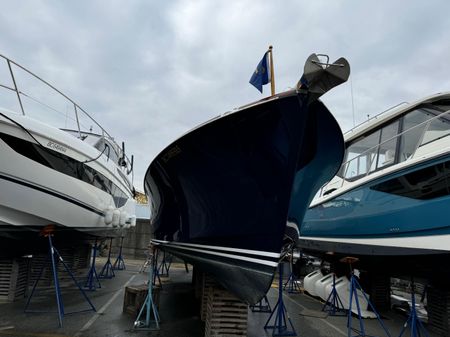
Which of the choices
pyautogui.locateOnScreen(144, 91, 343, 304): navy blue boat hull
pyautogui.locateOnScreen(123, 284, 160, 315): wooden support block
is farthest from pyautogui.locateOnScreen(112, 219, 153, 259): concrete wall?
pyautogui.locateOnScreen(144, 91, 343, 304): navy blue boat hull

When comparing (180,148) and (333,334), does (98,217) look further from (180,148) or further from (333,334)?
(333,334)

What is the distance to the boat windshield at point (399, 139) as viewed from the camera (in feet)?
17.9

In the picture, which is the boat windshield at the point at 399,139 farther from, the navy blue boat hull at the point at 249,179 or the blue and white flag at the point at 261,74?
the blue and white flag at the point at 261,74

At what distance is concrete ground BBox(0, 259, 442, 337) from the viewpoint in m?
5.30

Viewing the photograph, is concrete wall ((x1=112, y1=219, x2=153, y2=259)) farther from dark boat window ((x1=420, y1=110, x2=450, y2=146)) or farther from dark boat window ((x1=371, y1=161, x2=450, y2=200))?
dark boat window ((x1=420, y1=110, x2=450, y2=146))

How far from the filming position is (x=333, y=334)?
5.88m

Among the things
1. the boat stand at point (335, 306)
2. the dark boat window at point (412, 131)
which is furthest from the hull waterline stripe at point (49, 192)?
the dark boat window at point (412, 131)

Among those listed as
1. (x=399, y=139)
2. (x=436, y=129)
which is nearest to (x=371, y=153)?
(x=399, y=139)

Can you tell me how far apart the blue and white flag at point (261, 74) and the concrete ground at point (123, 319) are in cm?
406

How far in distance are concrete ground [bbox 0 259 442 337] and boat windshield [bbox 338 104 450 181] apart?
3.09 metres

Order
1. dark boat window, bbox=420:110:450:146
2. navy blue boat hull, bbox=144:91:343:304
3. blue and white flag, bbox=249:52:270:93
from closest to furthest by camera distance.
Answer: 1. navy blue boat hull, bbox=144:91:343:304
2. blue and white flag, bbox=249:52:270:93
3. dark boat window, bbox=420:110:450:146

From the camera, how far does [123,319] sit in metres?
6.06

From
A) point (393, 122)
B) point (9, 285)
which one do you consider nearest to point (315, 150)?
point (393, 122)

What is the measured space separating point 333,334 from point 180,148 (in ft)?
14.1
